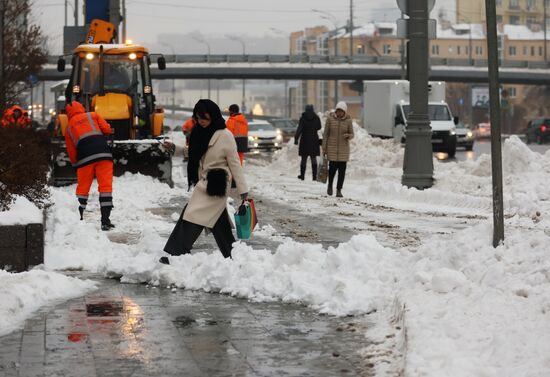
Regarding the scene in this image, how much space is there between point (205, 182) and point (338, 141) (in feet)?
33.2

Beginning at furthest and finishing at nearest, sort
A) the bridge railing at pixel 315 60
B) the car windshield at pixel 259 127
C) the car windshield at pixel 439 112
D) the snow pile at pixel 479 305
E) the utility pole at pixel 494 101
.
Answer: the bridge railing at pixel 315 60, the car windshield at pixel 259 127, the car windshield at pixel 439 112, the utility pole at pixel 494 101, the snow pile at pixel 479 305

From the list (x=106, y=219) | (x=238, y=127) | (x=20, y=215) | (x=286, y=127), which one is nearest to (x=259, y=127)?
(x=286, y=127)

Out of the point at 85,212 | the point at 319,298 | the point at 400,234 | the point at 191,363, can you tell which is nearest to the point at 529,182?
the point at 400,234

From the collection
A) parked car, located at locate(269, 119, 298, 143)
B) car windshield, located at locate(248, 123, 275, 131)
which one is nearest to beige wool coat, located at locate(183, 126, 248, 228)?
car windshield, located at locate(248, 123, 275, 131)

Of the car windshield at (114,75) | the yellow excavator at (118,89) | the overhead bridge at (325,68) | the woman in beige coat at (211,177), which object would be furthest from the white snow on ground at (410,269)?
the overhead bridge at (325,68)

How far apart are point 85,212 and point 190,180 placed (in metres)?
6.20

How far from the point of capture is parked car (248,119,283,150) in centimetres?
5241

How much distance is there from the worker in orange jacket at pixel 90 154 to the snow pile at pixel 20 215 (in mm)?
3435

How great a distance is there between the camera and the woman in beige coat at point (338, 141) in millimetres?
21188

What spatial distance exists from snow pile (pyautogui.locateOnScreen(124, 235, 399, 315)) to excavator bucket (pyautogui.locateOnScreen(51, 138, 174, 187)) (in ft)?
40.2

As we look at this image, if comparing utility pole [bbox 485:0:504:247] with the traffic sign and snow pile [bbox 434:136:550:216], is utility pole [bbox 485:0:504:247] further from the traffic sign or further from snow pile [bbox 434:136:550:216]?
the traffic sign

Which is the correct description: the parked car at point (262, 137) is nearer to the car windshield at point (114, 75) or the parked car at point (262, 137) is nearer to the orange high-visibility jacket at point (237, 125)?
the orange high-visibility jacket at point (237, 125)

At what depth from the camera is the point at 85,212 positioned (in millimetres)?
17250

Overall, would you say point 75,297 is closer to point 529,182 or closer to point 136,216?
point 136,216
